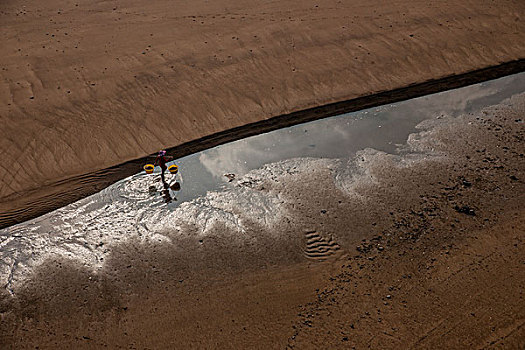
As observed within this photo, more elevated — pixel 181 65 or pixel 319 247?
pixel 181 65

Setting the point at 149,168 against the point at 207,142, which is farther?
the point at 207,142

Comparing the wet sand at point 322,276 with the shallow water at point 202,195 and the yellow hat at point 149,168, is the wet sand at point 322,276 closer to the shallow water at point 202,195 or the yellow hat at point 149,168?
the shallow water at point 202,195

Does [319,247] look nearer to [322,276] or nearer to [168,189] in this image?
[322,276]

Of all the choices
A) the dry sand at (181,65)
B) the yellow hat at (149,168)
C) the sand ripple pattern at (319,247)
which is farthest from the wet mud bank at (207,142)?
the sand ripple pattern at (319,247)

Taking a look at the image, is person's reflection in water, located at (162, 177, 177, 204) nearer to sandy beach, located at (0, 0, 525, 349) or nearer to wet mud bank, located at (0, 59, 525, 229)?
sandy beach, located at (0, 0, 525, 349)

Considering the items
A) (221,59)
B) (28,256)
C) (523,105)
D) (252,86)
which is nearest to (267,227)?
(28,256)

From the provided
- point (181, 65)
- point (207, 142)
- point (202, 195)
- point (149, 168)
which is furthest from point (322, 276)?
point (181, 65)
